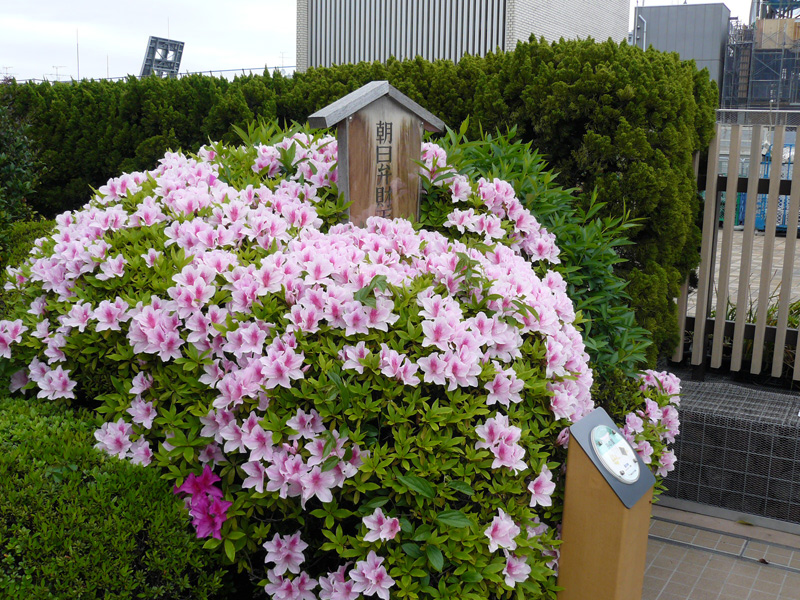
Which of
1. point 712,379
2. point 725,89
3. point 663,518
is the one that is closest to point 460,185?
point 663,518

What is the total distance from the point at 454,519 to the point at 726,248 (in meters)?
3.82

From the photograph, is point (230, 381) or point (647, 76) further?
point (647, 76)

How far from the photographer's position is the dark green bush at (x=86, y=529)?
1979 mm

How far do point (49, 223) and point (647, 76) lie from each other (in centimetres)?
537

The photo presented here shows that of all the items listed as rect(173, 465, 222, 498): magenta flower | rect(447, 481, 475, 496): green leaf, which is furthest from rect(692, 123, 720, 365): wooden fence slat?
rect(173, 465, 222, 498): magenta flower

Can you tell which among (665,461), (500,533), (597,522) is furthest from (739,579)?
(500,533)

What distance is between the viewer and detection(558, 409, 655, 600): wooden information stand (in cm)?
233

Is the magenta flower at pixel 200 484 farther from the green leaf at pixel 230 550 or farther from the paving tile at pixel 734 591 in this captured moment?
the paving tile at pixel 734 591

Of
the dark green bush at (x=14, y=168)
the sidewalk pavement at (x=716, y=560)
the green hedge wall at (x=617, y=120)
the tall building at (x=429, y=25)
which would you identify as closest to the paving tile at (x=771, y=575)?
the sidewalk pavement at (x=716, y=560)

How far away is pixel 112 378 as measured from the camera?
2.49m

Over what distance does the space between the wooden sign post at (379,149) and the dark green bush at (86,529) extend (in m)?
1.36

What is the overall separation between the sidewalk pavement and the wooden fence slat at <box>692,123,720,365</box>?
1326mm

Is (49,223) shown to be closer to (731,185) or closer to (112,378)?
(112,378)

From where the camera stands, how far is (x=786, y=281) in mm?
4910
